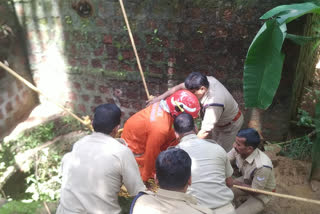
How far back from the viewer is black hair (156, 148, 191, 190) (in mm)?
1728

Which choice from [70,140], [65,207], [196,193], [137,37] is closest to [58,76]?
[70,140]

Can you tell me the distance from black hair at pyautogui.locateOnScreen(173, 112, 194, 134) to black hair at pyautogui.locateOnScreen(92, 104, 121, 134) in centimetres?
62

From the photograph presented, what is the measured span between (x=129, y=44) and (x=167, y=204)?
2.98m

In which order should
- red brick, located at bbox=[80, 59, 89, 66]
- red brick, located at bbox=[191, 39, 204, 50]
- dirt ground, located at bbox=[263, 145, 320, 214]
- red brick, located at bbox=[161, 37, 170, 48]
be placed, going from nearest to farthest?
dirt ground, located at bbox=[263, 145, 320, 214]
red brick, located at bbox=[191, 39, 204, 50]
red brick, located at bbox=[161, 37, 170, 48]
red brick, located at bbox=[80, 59, 89, 66]

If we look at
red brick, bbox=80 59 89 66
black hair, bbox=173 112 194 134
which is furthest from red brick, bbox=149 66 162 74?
black hair, bbox=173 112 194 134

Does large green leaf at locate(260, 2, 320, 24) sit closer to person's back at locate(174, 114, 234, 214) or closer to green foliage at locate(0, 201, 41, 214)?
person's back at locate(174, 114, 234, 214)

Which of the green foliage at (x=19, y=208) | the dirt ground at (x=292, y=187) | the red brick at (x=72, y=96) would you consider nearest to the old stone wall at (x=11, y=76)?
the red brick at (x=72, y=96)

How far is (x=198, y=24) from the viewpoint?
3.79 m

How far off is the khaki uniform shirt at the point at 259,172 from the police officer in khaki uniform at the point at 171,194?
136 cm

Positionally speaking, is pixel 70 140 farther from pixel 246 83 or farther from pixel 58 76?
pixel 246 83

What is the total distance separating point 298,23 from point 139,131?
2321 mm

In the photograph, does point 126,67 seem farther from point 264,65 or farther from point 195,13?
point 264,65

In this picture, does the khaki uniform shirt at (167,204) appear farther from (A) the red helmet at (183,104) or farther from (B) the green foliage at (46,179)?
(B) the green foliage at (46,179)

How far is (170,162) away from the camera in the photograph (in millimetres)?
1759
